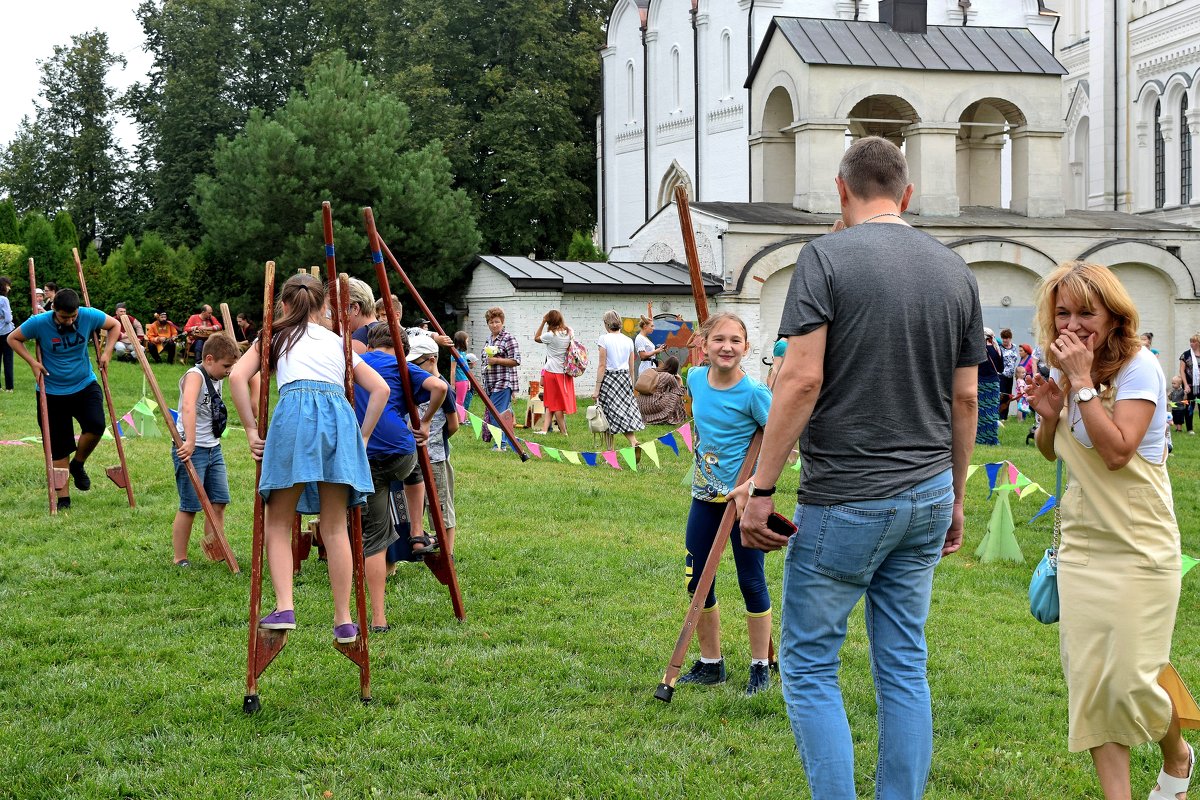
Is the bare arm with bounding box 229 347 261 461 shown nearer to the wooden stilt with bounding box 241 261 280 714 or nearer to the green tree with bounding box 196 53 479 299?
the wooden stilt with bounding box 241 261 280 714

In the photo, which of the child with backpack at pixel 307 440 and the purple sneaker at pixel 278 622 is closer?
the purple sneaker at pixel 278 622

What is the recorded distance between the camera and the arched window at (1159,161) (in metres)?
41.2

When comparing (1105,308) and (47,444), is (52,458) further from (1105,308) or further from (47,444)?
(1105,308)

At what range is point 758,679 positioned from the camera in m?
5.82

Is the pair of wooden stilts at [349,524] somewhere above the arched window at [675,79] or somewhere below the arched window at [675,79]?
below

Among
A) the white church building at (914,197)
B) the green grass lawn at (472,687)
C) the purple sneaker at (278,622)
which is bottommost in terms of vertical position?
the green grass lawn at (472,687)

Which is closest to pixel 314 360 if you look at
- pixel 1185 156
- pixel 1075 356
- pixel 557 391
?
pixel 1075 356

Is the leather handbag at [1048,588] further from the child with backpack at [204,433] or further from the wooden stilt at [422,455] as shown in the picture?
the child with backpack at [204,433]

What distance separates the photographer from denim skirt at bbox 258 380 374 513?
5.48 m

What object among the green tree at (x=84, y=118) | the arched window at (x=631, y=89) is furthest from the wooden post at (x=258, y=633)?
the green tree at (x=84, y=118)

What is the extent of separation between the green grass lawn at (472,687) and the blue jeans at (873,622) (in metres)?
0.89

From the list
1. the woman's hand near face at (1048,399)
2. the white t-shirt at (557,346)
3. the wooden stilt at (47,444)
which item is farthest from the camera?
the white t-shirt at (557,346)

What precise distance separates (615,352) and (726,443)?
1085 cm

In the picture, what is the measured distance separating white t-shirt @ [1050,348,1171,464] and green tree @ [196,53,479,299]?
79.3 ft
